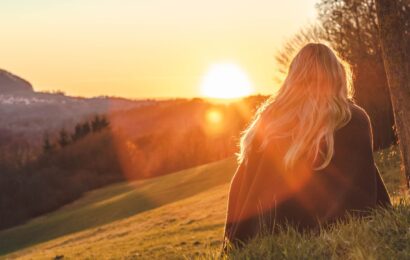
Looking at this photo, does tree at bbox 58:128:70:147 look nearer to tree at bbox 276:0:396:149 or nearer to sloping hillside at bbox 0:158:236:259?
sloping hillside at bbox 0:158:236:259

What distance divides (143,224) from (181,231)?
8065mm

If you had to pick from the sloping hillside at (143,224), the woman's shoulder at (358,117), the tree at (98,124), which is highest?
the tree at (98,124)

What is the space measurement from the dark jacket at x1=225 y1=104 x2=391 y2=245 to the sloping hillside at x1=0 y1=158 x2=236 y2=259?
42.2 feet

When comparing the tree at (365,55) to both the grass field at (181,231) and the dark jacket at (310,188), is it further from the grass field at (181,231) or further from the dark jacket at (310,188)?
the dark jacket at (310,188)

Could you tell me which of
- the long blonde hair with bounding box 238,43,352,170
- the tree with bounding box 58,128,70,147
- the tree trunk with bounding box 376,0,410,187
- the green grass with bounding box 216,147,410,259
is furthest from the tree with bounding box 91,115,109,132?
the green grass with bounding box 216,147,410,259

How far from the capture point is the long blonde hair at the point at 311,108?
202 inches

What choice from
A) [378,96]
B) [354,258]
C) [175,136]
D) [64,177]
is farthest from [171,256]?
[175,136]

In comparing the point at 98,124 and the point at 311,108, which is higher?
the point at 98,124

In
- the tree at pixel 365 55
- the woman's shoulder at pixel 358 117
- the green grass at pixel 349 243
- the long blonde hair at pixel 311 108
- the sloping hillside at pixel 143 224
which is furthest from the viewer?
the tree at pixel 365 55

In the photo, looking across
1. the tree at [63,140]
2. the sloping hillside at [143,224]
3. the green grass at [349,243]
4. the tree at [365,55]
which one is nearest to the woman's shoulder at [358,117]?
the green grass at [349,243]

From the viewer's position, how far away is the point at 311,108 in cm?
515

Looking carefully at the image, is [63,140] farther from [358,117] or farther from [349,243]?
[349,243]

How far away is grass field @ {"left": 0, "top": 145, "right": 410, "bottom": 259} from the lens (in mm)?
4055

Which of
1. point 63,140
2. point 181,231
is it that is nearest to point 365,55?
point 181,231
